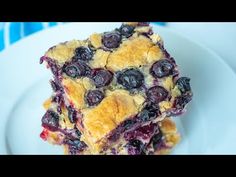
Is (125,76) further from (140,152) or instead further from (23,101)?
(23,101)

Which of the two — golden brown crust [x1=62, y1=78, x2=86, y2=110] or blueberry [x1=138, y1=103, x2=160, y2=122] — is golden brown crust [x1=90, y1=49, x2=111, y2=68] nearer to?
golden brown crust [x1=62, y1=78, x2=86, y2=110]

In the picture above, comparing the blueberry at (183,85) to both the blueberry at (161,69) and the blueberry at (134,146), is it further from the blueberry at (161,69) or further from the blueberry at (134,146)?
the blueberry at (134,146)

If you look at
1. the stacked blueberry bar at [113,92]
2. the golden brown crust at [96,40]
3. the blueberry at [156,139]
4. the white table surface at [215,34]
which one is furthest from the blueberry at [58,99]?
the white table surface at [215,34]

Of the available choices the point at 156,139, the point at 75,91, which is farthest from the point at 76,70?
the point at 156,139

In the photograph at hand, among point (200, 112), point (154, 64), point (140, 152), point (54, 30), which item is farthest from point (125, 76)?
point (54, 30)

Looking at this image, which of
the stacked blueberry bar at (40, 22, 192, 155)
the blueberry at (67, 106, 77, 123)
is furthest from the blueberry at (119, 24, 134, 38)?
the blueberry at (67, 106, 77, 123)

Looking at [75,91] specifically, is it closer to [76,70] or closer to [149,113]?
[76,70]
